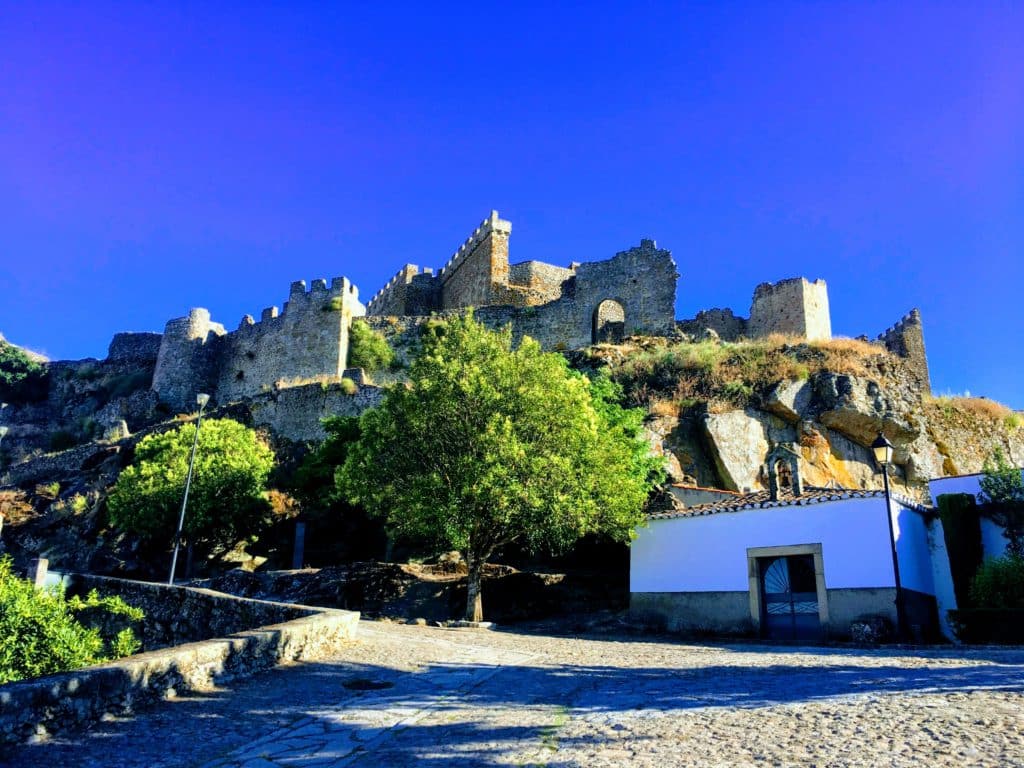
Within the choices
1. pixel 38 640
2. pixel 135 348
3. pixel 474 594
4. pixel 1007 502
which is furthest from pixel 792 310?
pixel 135 348

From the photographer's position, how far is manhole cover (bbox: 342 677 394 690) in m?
9.28

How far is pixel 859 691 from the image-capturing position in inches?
313

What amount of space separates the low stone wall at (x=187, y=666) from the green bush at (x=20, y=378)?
164 feet

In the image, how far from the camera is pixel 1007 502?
19.3 meters

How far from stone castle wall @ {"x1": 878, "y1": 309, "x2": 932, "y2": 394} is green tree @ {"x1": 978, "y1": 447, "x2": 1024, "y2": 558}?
2117 centimetres

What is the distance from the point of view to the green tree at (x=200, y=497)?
30.1 meters

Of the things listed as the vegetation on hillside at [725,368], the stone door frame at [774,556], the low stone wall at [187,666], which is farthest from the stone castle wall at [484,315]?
the low stone wall at [187,666]

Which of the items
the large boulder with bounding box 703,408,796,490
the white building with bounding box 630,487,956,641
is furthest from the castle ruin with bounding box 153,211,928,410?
the white building with bounding box 630,487,956,641

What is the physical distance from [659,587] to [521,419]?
5.73m

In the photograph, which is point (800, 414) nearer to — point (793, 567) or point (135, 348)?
point (793, 567)

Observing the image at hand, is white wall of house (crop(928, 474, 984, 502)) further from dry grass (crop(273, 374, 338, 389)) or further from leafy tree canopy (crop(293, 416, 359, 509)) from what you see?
dry grass (crop(273, 374, 338, 389))

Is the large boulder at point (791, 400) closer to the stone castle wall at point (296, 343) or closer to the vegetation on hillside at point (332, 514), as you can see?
the vegetation on hillside at point (332, 514)

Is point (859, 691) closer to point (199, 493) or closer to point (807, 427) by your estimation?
point (807, 427)

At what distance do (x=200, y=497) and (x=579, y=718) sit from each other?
85.6 feet
